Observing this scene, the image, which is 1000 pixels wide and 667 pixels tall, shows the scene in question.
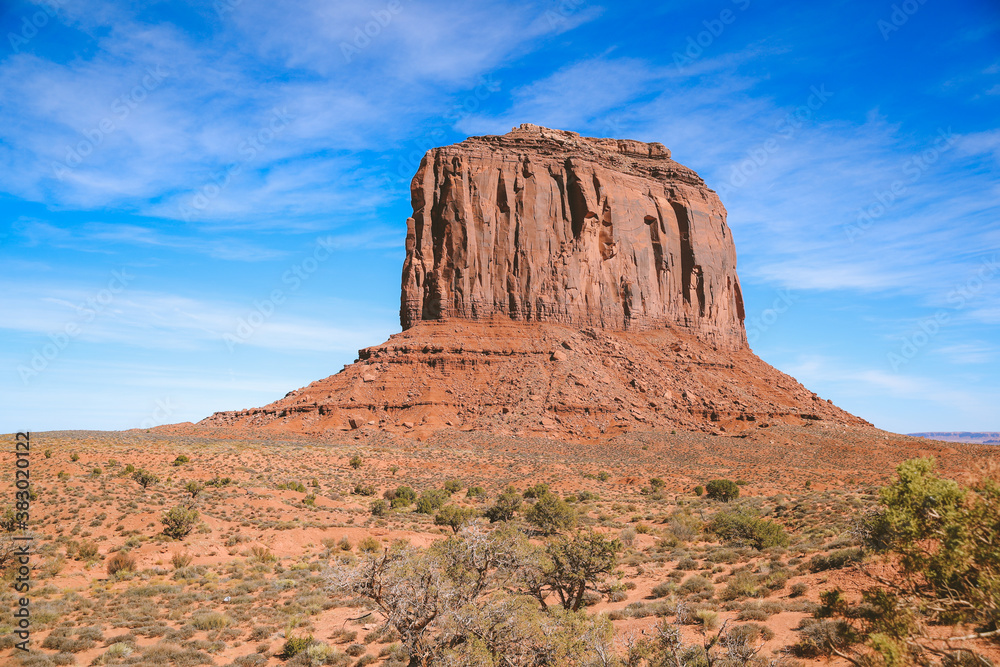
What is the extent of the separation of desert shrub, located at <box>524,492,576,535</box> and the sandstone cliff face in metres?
43.9

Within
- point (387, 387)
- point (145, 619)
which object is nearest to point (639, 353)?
point (387, 387)

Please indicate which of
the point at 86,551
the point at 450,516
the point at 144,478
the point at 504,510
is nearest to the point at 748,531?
the point at 504,510

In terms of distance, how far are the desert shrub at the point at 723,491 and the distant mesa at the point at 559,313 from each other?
23253 millimetres

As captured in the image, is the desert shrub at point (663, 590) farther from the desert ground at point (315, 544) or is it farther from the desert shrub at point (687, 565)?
the desert shrub at point (687, 565)

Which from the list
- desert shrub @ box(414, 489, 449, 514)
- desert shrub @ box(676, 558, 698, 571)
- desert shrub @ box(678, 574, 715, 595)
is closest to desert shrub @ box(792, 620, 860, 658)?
desert shrub @ box(678, 574, 715, 595)

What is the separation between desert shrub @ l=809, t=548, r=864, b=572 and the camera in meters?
12.5

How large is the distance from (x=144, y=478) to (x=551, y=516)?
58.2ft

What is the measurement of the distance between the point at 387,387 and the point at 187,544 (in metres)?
39.0

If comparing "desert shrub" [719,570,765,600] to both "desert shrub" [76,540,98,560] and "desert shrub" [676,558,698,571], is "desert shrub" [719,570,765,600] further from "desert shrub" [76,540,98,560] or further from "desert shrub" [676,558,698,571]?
"desert shrub" [76,540,98,560]

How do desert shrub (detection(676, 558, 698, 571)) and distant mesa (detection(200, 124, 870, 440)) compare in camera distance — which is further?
distant mesa (detection(200, 124, 870, 440))

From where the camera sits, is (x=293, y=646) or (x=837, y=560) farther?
(x=837, y=560)

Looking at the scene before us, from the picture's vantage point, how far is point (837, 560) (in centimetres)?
1280

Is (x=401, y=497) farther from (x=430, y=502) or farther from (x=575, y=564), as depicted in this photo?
(x=575, y=564)

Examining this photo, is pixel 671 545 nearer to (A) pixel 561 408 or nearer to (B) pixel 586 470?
(B) pixel 586 470
